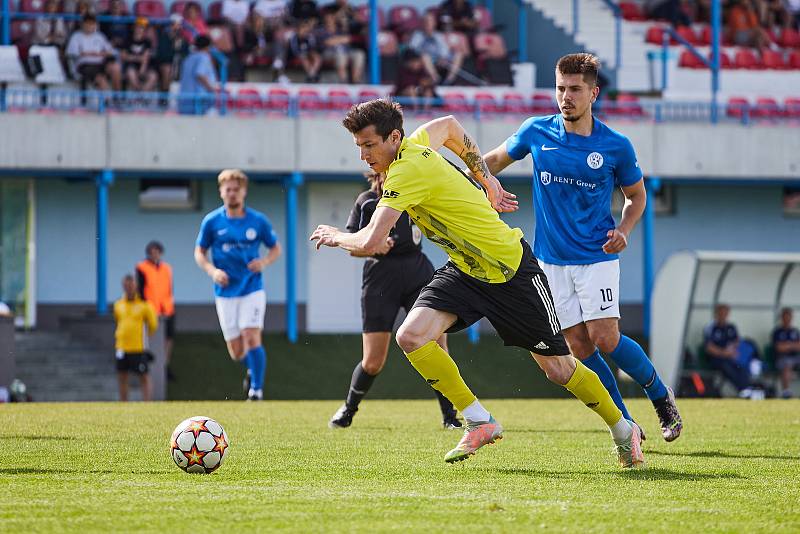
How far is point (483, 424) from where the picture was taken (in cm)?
780

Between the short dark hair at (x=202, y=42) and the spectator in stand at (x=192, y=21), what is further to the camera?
the spectator in stand at (x=192, y=21)

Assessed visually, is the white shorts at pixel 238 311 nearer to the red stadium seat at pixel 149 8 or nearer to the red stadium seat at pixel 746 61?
the red stadium seat at pixel 149 8

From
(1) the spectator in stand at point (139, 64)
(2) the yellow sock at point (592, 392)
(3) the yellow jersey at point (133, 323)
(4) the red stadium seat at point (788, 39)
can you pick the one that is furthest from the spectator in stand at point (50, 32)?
(2) the yellow sock at point (592, 392)

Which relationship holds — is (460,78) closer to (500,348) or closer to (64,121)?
(500,348)

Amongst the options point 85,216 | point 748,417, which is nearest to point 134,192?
point 85,216

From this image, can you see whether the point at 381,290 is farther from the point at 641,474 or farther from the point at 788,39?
the point at 788,39

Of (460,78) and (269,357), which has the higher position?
(460,78)

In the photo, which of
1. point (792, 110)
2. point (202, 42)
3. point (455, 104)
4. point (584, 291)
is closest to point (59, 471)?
→ point (584, 291)

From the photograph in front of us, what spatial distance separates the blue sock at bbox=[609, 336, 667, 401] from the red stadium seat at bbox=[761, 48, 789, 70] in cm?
2469

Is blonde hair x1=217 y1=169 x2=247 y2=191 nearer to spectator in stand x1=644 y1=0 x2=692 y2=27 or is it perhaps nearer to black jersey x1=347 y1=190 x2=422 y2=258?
black jersey x1=347 y1=190 x2=422 y2=258

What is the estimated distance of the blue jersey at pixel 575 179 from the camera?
357 inches

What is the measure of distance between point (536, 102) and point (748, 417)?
15078 mm

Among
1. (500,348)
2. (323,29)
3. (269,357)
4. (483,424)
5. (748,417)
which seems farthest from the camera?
(323,29)

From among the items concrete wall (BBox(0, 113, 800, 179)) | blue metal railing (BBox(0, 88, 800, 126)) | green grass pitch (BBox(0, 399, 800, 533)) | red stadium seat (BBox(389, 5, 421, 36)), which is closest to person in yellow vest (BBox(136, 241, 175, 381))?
blue metal railing (BBox(0, 88, 800, 126))
